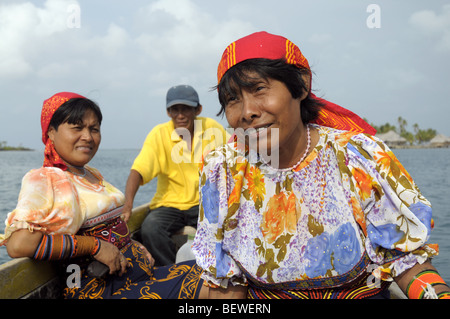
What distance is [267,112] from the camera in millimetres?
1355

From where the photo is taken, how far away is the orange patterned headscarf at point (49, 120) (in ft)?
6.69

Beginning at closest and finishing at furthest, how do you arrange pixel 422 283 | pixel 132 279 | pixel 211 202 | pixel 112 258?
pixel 422 283
pixel 211 202
pixel 112 258
pixel 132 279

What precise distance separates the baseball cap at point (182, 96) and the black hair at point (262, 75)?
2624mm

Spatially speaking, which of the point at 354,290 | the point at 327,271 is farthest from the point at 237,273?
the point at 354,290

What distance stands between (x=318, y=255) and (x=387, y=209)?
0.31 meters

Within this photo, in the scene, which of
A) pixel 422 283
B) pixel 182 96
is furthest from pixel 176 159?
pixel 422 283

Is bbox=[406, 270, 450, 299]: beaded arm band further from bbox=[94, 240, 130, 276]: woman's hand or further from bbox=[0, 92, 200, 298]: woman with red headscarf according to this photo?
bbox=[94, 240, 130, 276]: woman's hand

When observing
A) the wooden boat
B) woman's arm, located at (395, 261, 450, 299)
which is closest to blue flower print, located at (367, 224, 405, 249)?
woman's arm, located at (395, 261, 450, 299)

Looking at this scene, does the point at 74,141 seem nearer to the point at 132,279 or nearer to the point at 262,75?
the point at 132,279

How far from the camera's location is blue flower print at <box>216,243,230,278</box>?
4.78 ft

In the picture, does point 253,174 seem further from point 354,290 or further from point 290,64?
point 354,290
